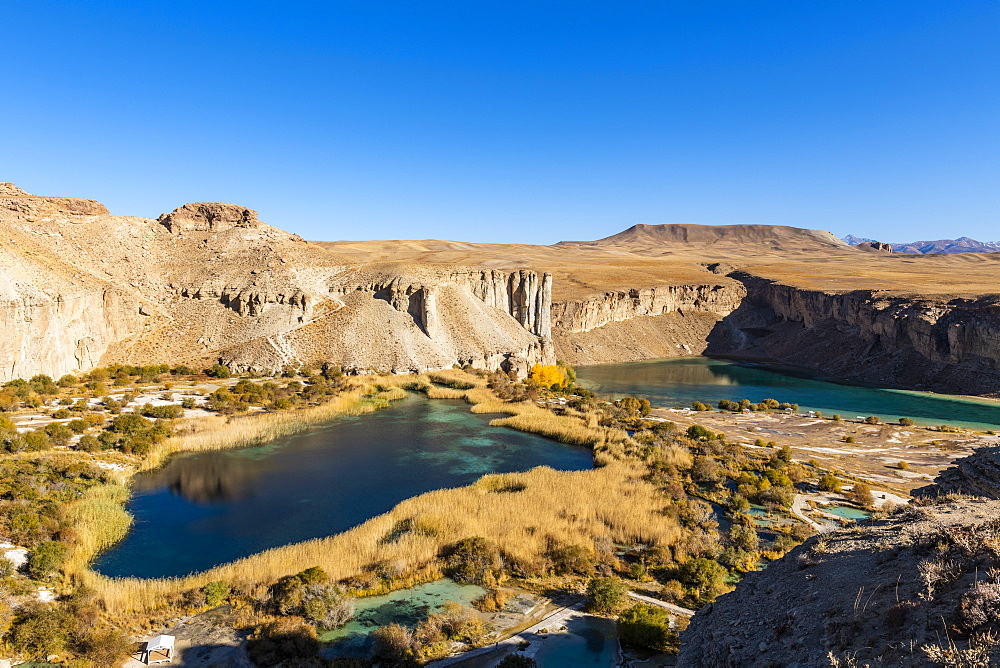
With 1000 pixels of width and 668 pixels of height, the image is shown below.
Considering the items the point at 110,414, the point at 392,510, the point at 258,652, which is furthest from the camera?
the point at 110,414

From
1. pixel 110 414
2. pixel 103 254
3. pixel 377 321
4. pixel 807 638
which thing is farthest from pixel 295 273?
pixel 807 638

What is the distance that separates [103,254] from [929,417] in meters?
89.6

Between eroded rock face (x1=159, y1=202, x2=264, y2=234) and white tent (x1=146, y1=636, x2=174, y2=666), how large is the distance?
66.9 meters

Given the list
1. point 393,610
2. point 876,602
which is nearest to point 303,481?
point 393,610

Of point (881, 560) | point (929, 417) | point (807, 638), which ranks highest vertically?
point (881, 560)

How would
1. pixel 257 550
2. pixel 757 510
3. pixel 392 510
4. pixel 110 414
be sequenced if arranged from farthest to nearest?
pixel 110 414
pixel 757 510
pixel 392 510
pixel 257 550

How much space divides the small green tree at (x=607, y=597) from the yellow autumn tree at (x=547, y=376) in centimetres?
4290

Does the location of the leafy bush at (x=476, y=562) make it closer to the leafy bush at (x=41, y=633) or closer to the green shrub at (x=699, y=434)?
the leafy bush at (x=41, y=633)

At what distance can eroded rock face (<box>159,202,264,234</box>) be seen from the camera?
68562mm

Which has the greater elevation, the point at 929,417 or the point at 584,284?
the point at 584,284

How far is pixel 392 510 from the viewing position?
24.2 meters

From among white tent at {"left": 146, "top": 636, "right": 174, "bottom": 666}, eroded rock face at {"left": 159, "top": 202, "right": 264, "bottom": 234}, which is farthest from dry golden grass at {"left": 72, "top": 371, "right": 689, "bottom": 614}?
eroded rock face at {"left": 159, "top": 202, "right": 264, "bottom": 234}

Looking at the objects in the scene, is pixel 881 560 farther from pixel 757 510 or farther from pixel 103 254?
pixel 103 254

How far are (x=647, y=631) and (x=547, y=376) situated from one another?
4765cm
